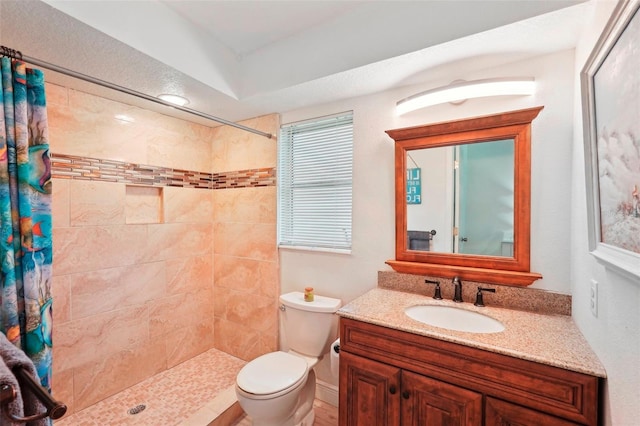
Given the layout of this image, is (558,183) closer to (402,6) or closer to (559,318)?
(559,318)

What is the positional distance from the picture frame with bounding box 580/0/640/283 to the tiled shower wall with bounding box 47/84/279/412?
191cm

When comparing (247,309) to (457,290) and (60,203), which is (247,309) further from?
(457,290)

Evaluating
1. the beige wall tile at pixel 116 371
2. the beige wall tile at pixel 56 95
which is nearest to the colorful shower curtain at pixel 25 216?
the beige wall tile at pixel 56 95

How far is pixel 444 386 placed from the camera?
47.3 inches

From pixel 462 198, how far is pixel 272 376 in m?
1.51

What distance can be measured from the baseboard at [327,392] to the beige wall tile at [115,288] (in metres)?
1.45

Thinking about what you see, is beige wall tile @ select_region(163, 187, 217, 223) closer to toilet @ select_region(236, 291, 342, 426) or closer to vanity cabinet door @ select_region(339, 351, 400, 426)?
toilet @ select_region(236, 291, 342, 426)

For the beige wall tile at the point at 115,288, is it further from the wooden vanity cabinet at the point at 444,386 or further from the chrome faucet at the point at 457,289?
the chrome faucet at the point at 457,289

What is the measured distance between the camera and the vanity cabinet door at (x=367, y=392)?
133cm

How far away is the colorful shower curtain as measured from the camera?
1059 millimetres

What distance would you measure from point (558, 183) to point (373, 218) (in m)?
1.00

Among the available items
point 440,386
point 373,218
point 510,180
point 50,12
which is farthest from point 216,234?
point 510,180

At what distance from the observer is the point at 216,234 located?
2746mm

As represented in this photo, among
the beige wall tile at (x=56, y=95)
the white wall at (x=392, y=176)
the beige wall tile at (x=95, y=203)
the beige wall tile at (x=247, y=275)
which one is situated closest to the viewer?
the white wall at (x=392, y=176)
